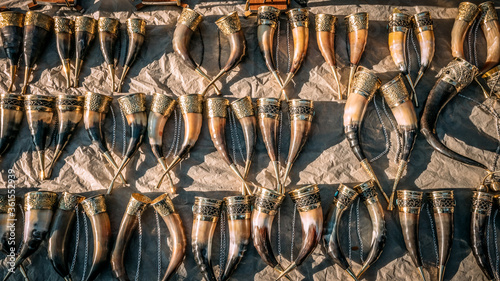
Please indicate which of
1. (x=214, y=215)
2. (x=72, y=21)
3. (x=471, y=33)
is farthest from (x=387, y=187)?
(x=72, y=21)

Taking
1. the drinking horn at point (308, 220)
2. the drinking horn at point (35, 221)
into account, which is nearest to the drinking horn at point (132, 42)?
the drinking horn at point (35, 221)

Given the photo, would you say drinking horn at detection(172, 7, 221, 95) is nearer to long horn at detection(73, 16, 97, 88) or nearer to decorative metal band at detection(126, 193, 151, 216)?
long horn at detection(73, 16, 97, 88)

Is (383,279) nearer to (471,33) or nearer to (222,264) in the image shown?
(222,264)

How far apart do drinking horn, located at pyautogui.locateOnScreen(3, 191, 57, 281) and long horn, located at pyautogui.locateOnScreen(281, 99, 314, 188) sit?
1200mm

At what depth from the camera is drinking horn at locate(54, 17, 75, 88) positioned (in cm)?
217

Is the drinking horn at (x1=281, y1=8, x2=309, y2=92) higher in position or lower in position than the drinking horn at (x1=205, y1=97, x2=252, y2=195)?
higher

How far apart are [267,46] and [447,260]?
147 cm

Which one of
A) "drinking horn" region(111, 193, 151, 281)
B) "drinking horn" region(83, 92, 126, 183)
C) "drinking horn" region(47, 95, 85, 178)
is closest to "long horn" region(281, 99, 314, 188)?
"drinking horn" region(111, 193, 151, 281)

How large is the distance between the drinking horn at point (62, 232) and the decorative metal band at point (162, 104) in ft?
1.95

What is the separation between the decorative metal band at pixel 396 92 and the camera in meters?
2.07

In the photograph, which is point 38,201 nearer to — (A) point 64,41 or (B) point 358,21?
(A) point 64,41

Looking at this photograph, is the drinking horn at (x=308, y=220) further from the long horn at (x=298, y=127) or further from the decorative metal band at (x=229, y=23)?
the decorative metal band at (x=229, y=23)

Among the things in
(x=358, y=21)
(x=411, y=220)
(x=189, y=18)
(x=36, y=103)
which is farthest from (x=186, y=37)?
(x=411, y=220)

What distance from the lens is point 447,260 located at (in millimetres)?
1937
